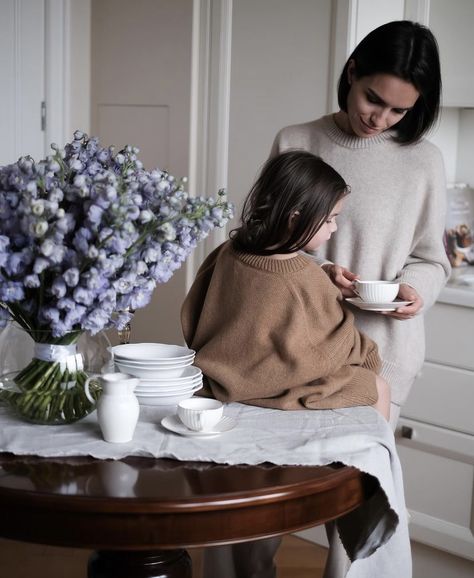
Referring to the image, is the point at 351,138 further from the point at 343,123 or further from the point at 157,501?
the point at 157,501

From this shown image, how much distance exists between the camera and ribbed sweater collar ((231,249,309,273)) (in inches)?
67.8

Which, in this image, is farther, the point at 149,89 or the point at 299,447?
the point at 149,89

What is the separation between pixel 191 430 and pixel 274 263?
1.37ft

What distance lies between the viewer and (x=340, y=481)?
137 centimetres

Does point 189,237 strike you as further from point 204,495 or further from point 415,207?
point 415,207

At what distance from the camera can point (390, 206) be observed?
2.18 m

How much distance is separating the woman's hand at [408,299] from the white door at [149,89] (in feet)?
5.26

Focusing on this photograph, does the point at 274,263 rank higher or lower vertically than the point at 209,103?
lower

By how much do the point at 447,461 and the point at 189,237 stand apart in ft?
5.91

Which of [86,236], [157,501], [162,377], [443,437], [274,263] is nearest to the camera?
[157,501]

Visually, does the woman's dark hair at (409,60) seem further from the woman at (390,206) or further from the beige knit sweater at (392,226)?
the beige knit sweater at (392,226)

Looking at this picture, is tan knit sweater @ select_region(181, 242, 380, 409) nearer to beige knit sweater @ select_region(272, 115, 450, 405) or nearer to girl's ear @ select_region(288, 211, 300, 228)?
girl's ear @ select_region(288, 211, 300, 228)

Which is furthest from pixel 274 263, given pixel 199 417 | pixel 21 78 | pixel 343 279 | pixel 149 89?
pixel 21 78

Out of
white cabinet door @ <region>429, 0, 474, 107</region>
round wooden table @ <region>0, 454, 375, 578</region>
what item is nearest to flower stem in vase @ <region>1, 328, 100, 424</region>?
round wooden table @ <region>0, 454, 375, 578</region>
